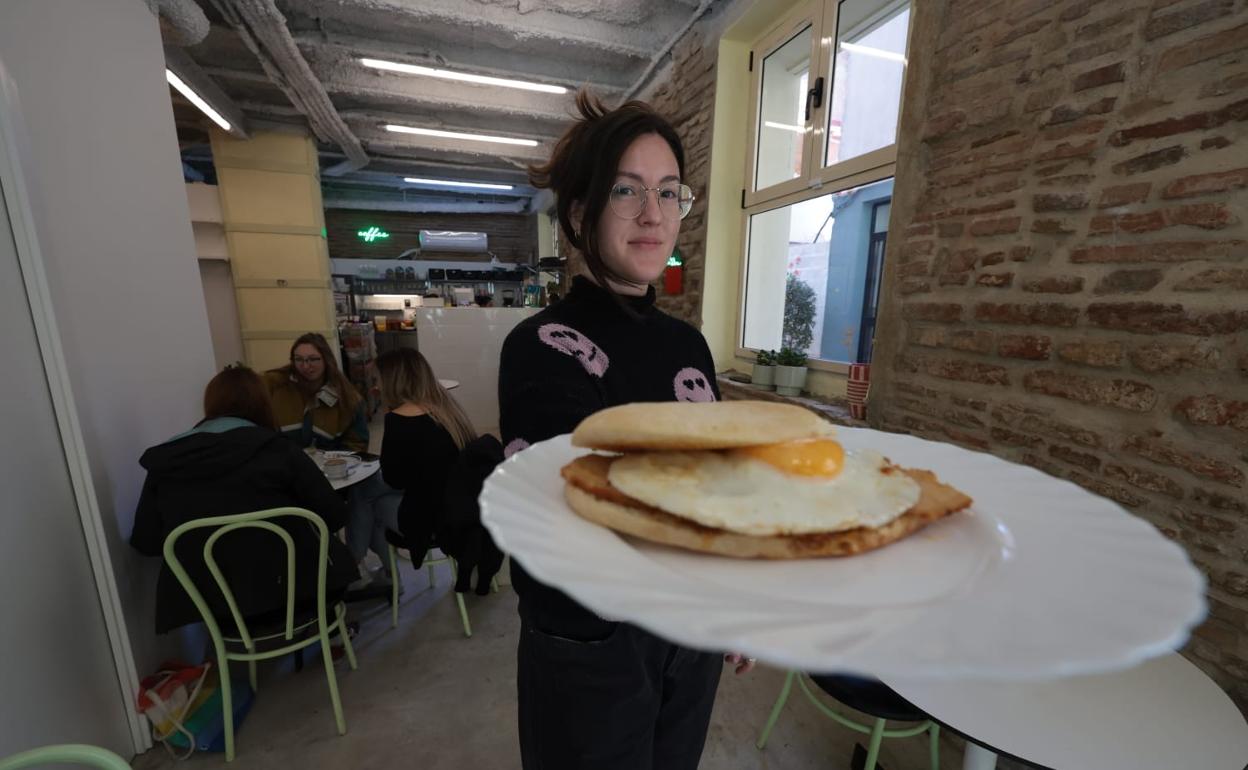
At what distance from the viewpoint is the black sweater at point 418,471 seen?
8.46ft

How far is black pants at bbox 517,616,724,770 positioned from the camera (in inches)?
35.1

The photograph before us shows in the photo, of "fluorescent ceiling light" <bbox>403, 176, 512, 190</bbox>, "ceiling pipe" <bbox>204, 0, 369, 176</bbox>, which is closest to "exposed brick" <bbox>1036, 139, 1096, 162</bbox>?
"ceiling pipe" <bbox>204, 0, 369, 176</bbox>

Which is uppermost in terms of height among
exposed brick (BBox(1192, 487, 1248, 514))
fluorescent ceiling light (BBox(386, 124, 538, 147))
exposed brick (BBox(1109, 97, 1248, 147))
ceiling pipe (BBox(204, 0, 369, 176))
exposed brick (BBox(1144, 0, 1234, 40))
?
fluorescent ceiling light (BBox(386, 124, 538, 147))

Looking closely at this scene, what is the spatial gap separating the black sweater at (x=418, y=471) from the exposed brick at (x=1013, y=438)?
253 centimetres

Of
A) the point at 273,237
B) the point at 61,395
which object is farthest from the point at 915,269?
the point at 273,237

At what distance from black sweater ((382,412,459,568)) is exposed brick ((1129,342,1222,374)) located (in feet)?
9.27

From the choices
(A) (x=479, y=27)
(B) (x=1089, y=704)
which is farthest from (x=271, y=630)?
(A) (x=479, y=27)

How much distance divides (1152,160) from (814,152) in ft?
6.30

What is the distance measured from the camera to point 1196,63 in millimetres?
1321

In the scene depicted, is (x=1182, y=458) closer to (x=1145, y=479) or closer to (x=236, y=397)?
(x=1145, y=479)

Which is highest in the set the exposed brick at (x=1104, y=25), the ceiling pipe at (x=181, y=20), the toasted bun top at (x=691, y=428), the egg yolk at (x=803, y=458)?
the ceiling pipe at (x=181, y=20)

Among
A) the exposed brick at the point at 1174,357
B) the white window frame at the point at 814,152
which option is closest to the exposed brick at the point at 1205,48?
the exposed brick at the point at 1174,357

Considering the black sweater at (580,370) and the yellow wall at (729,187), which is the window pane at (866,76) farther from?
the black sweater at (580,370)

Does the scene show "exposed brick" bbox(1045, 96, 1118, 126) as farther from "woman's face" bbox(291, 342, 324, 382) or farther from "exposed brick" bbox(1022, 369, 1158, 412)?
"woman's face" bbox(291, 342, 324, 382)
